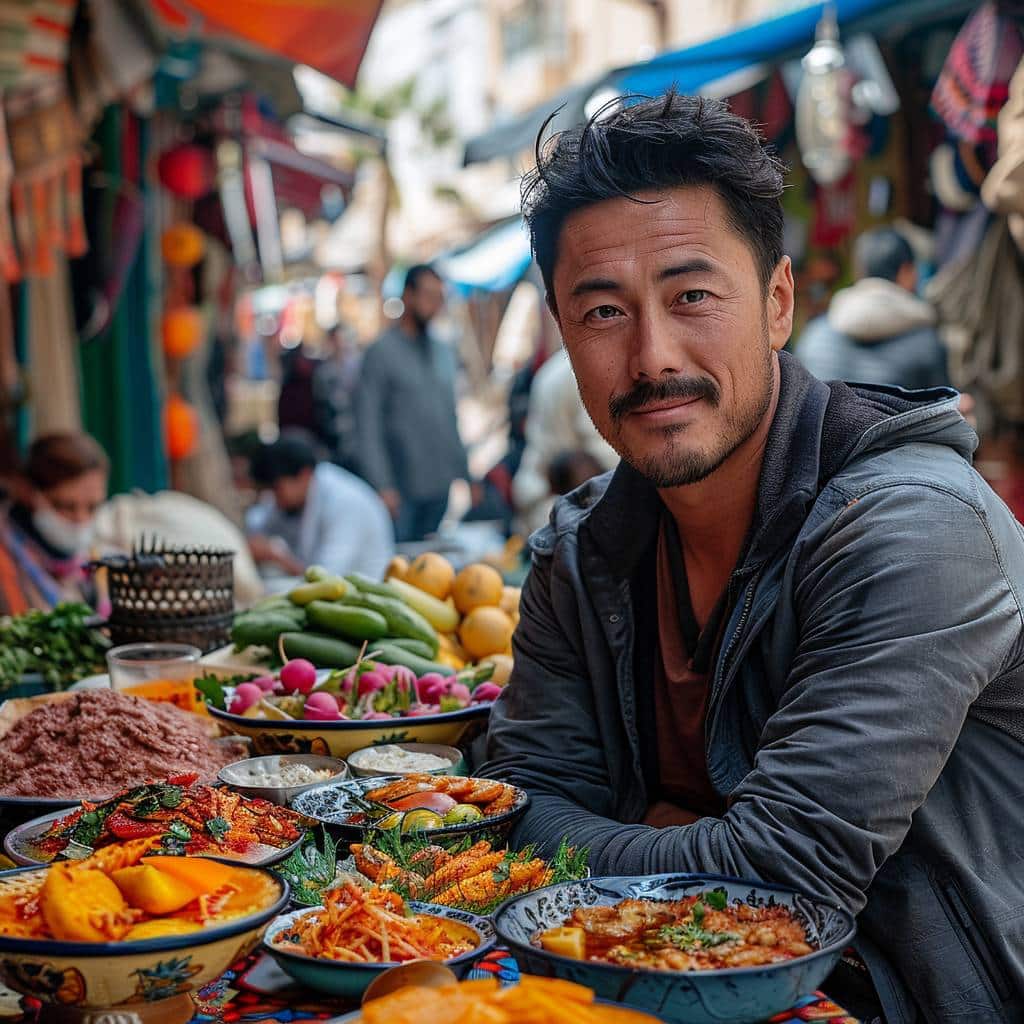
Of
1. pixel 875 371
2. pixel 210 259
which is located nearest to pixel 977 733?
pixel 875 371

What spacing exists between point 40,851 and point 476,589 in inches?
69.8

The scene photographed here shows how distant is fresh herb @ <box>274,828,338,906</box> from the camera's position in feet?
5.38

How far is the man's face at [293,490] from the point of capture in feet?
23.0

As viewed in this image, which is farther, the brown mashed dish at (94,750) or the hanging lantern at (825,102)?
the hanging lantern at (825,102)

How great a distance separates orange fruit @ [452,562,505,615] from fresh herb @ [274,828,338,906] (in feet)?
5.56

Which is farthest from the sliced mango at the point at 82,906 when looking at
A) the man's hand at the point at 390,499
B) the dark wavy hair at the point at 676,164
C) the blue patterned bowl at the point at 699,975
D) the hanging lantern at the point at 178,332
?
the hanging lantern at the point at 178,332

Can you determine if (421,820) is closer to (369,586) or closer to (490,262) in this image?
(369,586)

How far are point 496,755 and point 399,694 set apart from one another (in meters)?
0.38

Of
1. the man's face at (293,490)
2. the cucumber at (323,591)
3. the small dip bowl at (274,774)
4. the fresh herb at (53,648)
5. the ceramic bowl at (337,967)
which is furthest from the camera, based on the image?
the man's face at (293,490)

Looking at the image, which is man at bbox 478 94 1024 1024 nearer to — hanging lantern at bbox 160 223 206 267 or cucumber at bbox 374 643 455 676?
cucumber at bbox 374 643 455 676

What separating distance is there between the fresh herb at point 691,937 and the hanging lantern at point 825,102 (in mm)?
6132

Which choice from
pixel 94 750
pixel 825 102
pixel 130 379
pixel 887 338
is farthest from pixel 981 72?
pixel 130 379

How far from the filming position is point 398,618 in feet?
9.82

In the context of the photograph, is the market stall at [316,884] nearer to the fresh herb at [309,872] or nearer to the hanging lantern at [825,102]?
the fresh herb at [309,872]
